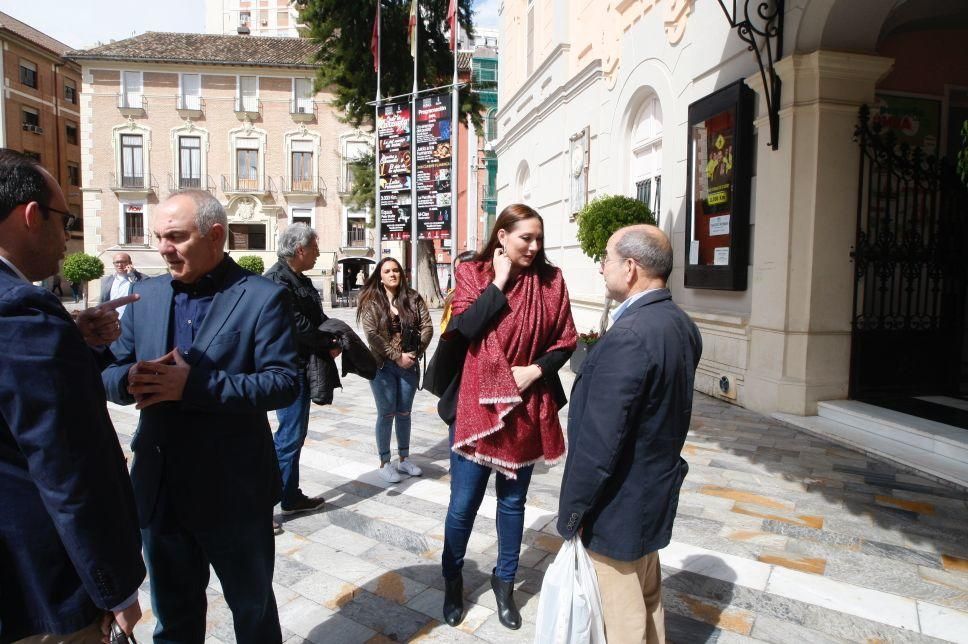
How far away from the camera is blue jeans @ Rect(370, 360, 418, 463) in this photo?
15.6ft

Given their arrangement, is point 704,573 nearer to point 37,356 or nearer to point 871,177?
point 37,356

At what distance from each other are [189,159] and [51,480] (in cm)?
4351

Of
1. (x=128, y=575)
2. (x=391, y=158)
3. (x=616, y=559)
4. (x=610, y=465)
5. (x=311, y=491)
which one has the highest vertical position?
(x=391, y=158)

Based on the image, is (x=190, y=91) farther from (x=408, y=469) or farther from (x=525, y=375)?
(x=525, y=375)

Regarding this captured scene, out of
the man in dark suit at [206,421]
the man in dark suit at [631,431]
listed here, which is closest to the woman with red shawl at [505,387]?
the man in dark suit at [631,431]

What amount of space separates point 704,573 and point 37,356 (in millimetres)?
3185

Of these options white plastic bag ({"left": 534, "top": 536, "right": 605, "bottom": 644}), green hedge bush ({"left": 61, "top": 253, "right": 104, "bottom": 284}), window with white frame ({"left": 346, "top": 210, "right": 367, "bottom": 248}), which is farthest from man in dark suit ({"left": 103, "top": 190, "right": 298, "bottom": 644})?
window with white frame ({"left": 346, "top": 210, "right": 367, "bottom": 248})

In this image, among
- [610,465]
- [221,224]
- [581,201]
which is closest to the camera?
[610,465]

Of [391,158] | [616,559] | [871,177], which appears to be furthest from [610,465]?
[391,158]

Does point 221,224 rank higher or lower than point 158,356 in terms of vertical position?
higher

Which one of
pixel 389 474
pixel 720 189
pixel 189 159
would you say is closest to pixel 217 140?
pixel 189 159

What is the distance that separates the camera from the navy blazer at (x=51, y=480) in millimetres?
1414

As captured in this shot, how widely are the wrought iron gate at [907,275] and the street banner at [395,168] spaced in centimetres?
1157

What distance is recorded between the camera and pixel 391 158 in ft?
54.6
